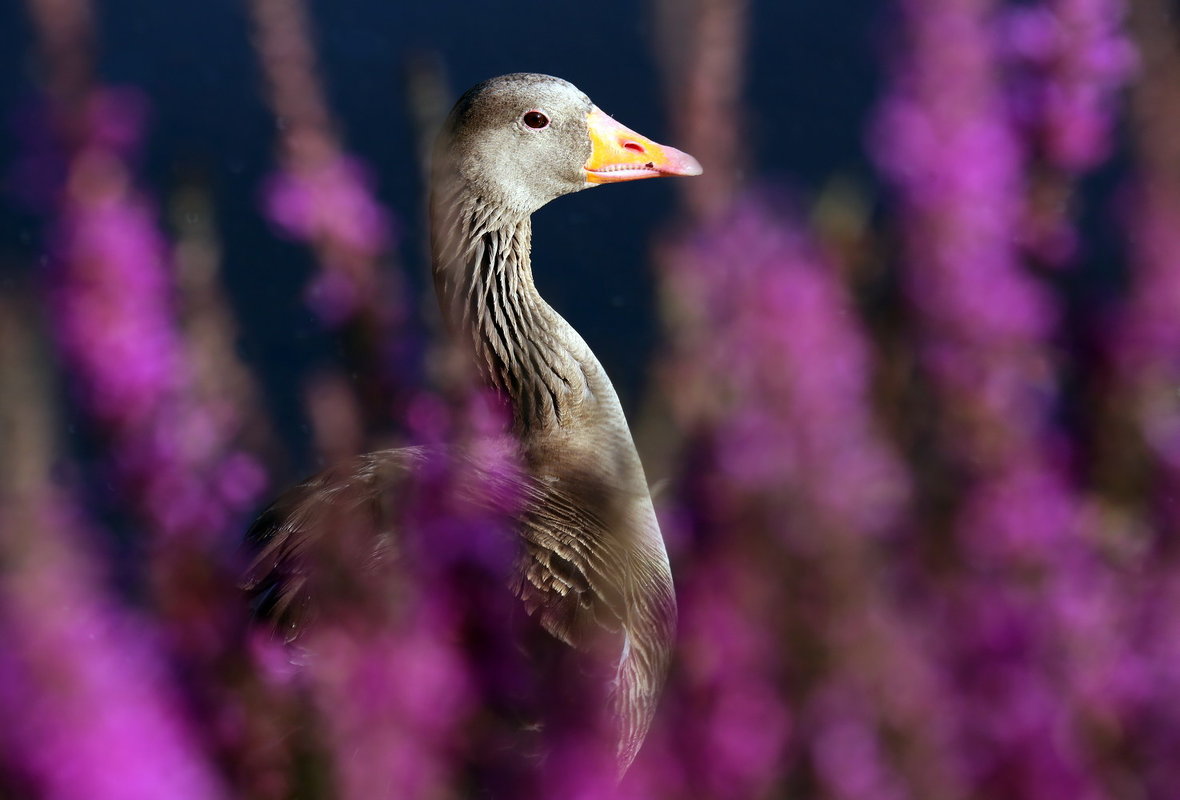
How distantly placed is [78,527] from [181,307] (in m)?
0.51

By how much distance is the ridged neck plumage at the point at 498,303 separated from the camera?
223 centimetres

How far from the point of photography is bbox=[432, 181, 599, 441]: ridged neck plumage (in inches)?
87.9

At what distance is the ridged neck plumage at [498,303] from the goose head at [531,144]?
47 millimetres

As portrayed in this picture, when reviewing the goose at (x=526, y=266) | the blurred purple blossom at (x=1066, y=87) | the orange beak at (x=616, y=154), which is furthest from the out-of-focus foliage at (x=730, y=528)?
the orange beak at (x=616, y=154)

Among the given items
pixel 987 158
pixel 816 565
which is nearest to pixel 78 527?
pixel 816 565

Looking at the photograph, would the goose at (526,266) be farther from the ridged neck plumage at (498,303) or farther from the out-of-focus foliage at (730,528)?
the out-of-focus foliage at (730,528)

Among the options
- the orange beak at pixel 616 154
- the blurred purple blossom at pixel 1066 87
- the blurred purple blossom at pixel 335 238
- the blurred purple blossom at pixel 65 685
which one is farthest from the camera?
the orange beak at pixel 616 154

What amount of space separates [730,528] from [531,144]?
180 centimetres

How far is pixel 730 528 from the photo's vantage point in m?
0.51

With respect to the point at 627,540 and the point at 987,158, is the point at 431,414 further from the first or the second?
the point at 987,158

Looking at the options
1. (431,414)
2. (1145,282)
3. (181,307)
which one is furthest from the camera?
(181,307)

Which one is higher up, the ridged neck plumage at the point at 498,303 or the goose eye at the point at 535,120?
the goose eye at the point at 535,120

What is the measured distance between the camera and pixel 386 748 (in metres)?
0.48

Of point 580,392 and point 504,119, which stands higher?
point 504,119
